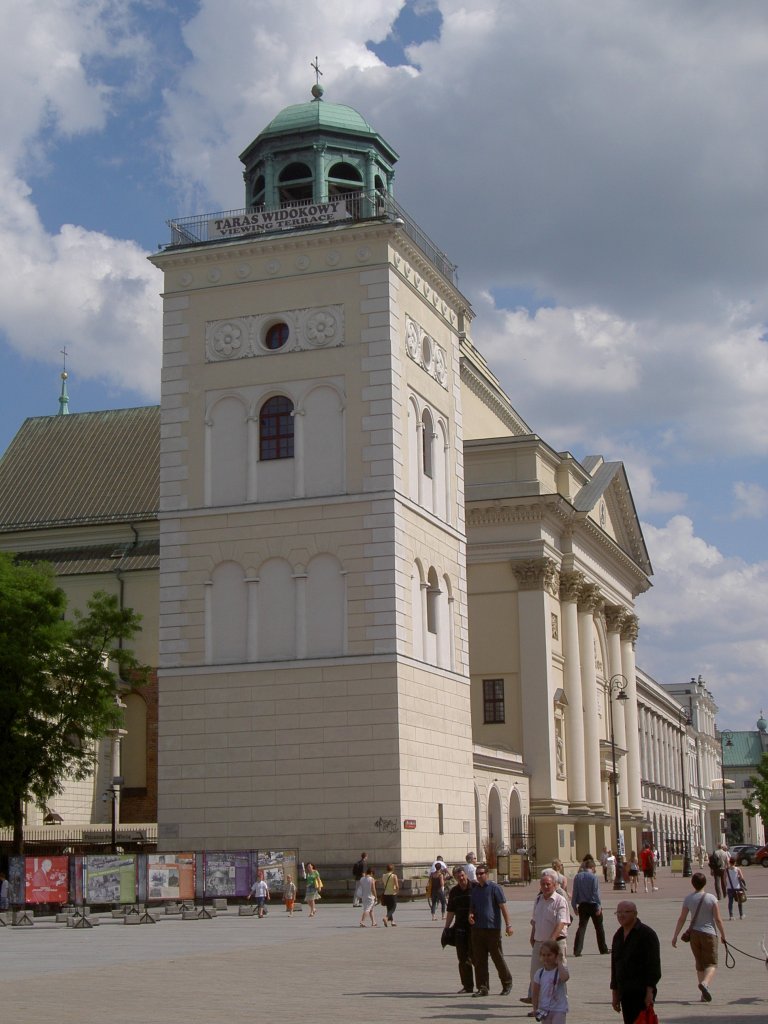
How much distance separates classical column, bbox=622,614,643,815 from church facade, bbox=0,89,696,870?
3256 centimetres

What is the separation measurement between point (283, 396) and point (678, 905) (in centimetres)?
1853

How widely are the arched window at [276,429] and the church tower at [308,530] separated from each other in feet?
0.17

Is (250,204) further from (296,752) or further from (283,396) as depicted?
(296,752)

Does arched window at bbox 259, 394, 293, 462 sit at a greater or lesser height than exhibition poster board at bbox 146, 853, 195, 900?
greater

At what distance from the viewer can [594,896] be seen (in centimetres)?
2492

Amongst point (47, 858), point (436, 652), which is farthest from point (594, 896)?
point (436, 652)

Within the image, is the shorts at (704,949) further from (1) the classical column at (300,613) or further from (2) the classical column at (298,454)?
(2) the classical column at (298,454)

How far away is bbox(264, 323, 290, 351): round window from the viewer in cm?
4541

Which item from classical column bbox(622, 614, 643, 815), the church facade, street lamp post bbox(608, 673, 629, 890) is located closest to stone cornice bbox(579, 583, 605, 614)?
street lamp post bbox(608, 673, 629, 890)

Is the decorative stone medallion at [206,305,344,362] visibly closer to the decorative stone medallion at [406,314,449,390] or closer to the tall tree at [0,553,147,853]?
the decorative stone medallion at [406,314,449,390]

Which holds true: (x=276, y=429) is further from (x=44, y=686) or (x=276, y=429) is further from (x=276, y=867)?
(x=276, y=867)

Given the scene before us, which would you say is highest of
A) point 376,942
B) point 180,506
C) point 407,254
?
point 407,254

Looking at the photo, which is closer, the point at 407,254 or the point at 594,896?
the point at 594,896

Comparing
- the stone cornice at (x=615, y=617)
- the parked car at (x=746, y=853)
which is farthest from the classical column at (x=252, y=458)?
the parked car at (x=746, y=853)
